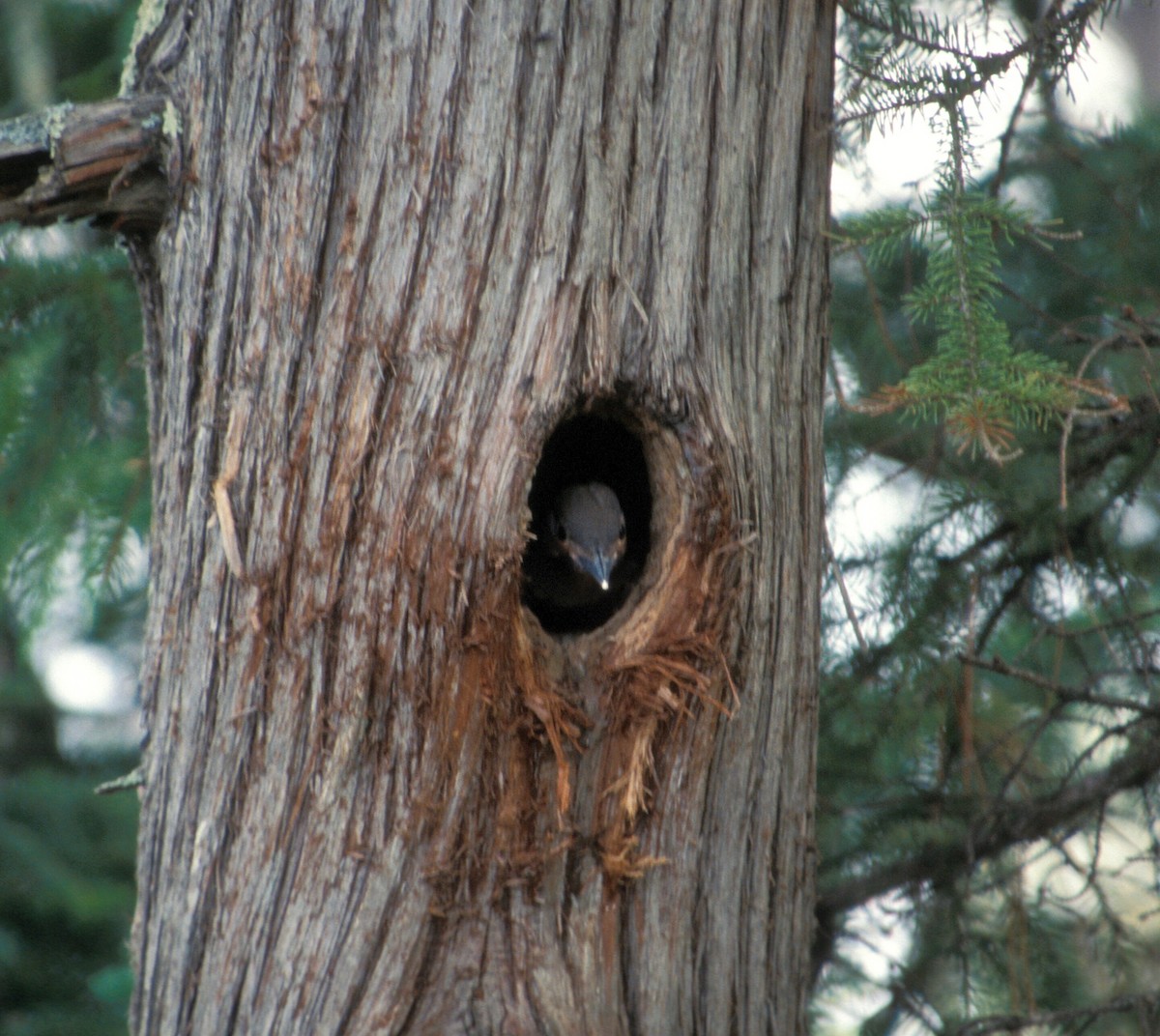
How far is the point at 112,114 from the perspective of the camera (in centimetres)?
236

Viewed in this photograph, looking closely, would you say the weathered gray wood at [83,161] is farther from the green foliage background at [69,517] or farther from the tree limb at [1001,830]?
the tree limb at [1001,830]

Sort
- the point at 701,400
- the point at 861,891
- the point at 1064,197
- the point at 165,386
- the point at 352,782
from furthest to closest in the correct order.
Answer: the point at 1064,197 → the point at 861,891 → the point at 165,386 → the point at 701,400 → the point at 352,782

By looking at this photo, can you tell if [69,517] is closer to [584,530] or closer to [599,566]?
[584,530]

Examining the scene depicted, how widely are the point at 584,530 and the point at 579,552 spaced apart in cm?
8

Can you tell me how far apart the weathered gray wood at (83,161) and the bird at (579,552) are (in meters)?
1.38

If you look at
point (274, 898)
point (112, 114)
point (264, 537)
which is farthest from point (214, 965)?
point (112, 114)

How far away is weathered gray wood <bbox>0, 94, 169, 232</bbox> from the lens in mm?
2303

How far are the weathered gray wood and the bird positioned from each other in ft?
4.52

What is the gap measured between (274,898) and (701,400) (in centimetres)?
117

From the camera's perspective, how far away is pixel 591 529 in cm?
330

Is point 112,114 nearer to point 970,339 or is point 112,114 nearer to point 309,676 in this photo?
point 309,676

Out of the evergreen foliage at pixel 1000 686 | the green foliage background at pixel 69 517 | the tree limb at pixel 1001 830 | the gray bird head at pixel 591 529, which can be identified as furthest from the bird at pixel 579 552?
the green foliage background at pixel 69 517

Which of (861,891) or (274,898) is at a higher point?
(861,891)

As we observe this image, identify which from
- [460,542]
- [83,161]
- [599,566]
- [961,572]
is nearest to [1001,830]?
[961,572]
